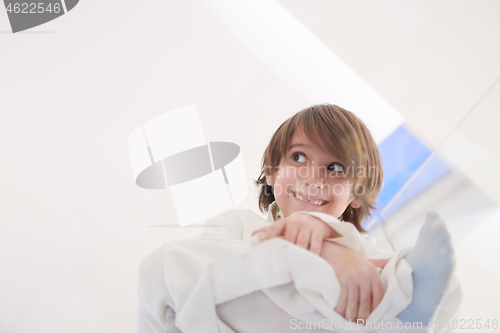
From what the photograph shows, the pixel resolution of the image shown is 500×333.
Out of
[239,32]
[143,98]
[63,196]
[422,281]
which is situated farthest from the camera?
[239,32]

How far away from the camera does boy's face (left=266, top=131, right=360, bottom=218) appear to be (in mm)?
564

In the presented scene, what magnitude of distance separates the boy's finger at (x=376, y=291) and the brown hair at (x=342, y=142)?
287 mm

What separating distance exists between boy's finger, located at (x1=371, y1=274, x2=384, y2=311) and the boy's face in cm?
25

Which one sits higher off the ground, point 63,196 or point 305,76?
point 305,76

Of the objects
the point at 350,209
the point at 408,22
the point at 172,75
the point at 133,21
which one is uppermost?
the point at 408,22

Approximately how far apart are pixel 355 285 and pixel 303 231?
7 cm

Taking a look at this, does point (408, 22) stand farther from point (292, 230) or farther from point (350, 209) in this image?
point (292, 230)

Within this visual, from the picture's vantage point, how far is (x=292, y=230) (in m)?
0.34

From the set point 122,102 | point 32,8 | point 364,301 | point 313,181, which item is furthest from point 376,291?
point 32,8

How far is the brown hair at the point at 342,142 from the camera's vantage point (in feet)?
1.97

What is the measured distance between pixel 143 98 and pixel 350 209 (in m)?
0.58

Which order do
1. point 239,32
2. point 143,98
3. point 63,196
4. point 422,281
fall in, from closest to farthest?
point 422,281 → point 63,196 → point 143,98 → point 239,32

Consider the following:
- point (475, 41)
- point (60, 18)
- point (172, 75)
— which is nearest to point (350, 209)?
point (172, 75)

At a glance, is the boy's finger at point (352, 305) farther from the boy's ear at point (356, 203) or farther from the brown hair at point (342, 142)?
the boy's ear at point (356, 203)
